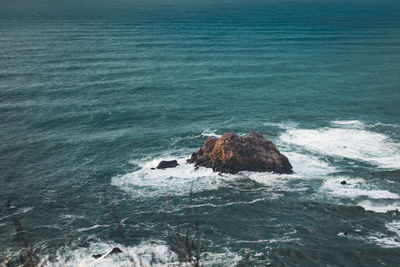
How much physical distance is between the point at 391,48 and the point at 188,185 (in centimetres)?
12643

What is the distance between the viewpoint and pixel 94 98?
310 ft

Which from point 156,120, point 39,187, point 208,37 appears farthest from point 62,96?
point 208,37

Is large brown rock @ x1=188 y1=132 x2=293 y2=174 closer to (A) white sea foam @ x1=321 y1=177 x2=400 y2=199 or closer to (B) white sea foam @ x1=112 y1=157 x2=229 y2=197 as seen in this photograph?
(B) white sea foam @ x1=112 y1=157 x2=229 y2=197

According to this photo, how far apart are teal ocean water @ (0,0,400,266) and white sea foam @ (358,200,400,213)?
0.19 metres

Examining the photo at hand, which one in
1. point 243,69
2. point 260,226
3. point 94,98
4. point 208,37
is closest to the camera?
point 260,226

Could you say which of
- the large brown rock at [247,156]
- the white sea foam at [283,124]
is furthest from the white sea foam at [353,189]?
the white sea foam at [283,124]

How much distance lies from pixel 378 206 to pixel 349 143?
2095cm

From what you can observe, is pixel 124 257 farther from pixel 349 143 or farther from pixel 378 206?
pixel 349 143

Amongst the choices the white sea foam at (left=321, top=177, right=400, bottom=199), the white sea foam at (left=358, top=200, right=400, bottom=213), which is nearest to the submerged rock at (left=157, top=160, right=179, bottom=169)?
the white sea foam at (left=321, top=177, right=400, bottom=199)

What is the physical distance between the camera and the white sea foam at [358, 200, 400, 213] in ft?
154

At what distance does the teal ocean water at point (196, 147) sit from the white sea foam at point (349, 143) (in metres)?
0.33

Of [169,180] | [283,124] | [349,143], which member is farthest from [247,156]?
[283,124]

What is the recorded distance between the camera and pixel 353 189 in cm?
5191

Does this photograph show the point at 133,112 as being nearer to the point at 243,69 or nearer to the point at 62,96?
the point at 62,96
